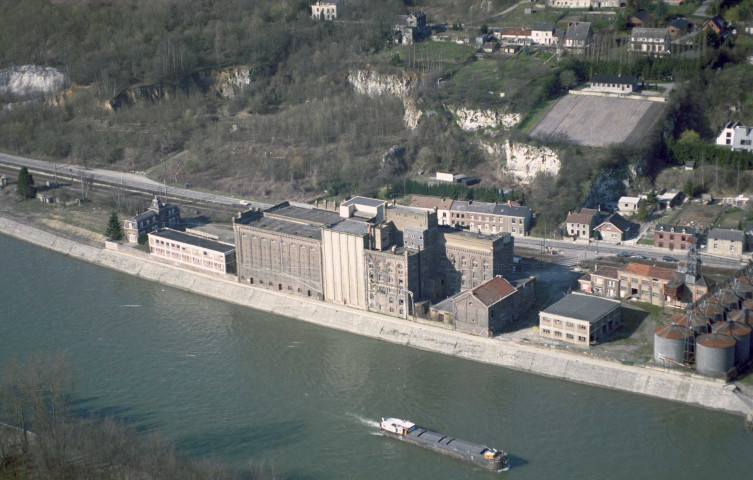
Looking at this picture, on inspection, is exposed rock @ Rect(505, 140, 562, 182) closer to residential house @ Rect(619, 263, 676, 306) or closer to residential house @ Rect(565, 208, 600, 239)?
residential house @ Rect(565, 208, 600, 239)

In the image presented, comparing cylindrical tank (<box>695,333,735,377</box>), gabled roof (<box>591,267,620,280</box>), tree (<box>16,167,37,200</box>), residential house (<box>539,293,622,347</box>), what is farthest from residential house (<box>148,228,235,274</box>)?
cylindrical tank (<box>695,333,735,377</box>)

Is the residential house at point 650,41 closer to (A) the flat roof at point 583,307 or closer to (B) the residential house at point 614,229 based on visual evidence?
(B) the residential house at point 614,229

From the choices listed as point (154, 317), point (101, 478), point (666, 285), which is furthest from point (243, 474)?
point (666, 285)

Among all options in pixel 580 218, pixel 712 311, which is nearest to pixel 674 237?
pixel 580 218

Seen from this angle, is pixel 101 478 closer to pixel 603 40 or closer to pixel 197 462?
pixel 197 462

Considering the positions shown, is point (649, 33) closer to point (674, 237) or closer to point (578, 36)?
point (578, 36)

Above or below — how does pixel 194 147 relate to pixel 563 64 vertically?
below

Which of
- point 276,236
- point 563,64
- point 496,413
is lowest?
point 496,413
